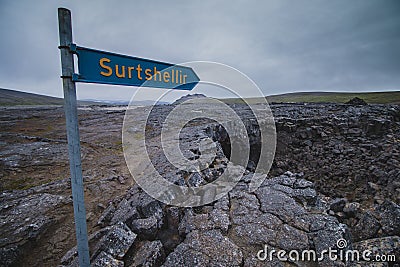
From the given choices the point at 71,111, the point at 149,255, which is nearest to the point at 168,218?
the point at 149,255

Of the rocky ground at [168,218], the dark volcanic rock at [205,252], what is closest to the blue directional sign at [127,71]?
the rocky ground at [168,218]

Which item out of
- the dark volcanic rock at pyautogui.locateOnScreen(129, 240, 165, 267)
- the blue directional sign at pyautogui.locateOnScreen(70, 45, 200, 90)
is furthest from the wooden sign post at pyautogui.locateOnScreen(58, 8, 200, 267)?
the dark volcanic rock at pyautogui.locateOnScreen(129, 240, 165, 267)

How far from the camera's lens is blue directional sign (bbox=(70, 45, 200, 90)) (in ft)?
5.41

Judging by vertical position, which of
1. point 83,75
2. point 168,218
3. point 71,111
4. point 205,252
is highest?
point 83,75

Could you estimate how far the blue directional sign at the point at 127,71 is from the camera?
5.41 ft

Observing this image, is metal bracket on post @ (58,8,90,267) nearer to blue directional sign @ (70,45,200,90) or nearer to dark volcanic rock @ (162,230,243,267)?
blue directional sign @ (70,45,200,90)

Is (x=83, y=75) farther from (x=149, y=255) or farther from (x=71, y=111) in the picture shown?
(x=149, y=255)

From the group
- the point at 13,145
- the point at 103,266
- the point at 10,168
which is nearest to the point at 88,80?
the point at 103,266

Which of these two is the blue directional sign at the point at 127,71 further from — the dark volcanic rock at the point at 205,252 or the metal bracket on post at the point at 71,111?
the dark volcanic rock at the point at 205,252

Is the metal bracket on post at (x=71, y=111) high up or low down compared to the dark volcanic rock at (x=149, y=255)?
up

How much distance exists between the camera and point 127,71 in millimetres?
1808

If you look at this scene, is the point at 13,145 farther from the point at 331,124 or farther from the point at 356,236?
the point at 331,124

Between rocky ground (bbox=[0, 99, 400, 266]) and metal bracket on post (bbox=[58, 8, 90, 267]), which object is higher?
metal bracket on post (bbox=[58, 8, 90, 267])

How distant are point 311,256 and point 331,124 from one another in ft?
31.9
